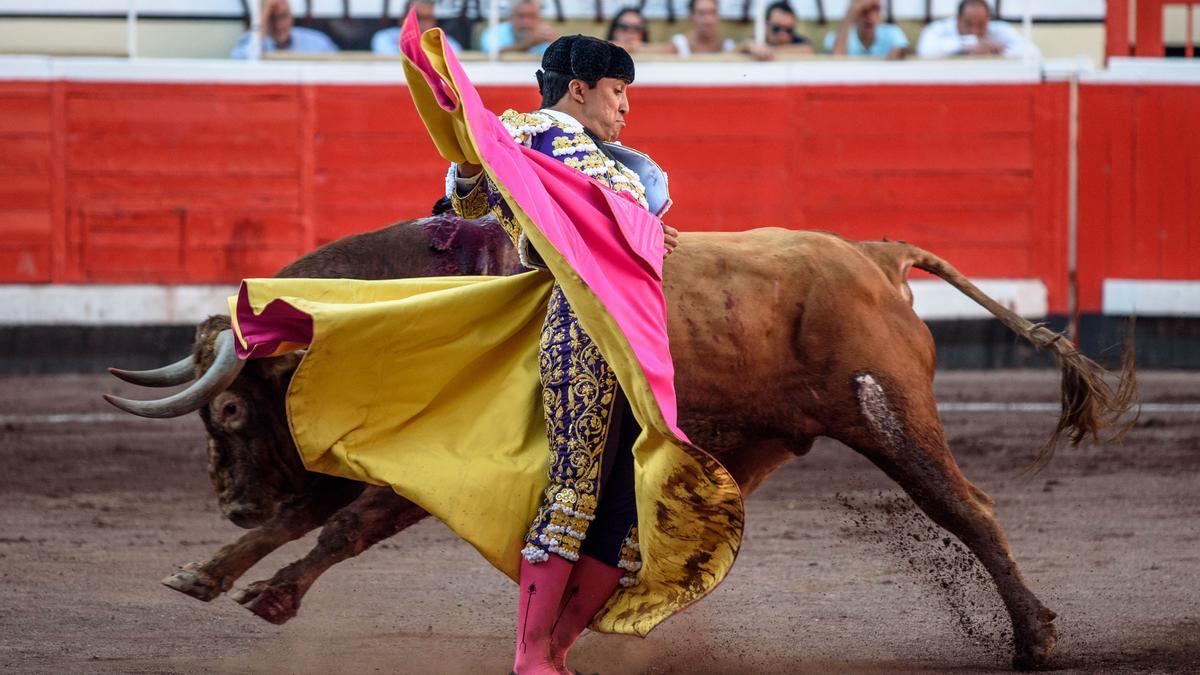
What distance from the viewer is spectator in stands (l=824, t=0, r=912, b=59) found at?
796 cm

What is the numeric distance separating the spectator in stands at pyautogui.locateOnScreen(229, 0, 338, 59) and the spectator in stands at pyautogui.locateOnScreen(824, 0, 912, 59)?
256cm

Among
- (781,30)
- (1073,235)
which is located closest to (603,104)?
(781,30)

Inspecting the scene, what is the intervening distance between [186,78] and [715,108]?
2.60 metres

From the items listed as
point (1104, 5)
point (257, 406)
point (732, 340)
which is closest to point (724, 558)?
point (732, 340)

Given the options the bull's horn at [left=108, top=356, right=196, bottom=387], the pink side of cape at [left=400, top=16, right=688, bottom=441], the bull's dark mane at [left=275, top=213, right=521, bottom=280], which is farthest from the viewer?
the bull's dark mane at [left=275, top=213, right=521, bottom=280]

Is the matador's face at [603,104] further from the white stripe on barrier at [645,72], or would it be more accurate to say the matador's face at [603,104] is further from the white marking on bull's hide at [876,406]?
the white stripe on barrier at [645,72]

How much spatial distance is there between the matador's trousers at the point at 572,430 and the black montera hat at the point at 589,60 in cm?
35

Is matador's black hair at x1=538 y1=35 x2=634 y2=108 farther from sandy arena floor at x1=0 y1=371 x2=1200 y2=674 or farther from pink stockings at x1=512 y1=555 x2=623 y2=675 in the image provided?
sandy arena floor at x1=0 y1=371 x2=1200 y2=674

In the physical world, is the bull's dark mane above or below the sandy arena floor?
above

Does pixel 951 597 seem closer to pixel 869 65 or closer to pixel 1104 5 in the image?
pixel 869 65

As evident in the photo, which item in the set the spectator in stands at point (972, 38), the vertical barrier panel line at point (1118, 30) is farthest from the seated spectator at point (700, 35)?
the vertical barrier panel line at point (1118, 30)

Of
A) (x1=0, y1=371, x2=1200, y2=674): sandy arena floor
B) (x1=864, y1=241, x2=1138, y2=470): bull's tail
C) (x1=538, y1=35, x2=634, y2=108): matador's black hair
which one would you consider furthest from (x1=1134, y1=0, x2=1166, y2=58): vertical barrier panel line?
(x1=538, y1=35, x2=634, y2=108): matador's black hair

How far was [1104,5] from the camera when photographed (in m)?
8.09

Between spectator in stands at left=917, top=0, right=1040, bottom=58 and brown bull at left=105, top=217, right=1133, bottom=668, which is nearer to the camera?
brown bull at left=105, top=217, right=1133, bottom=668
